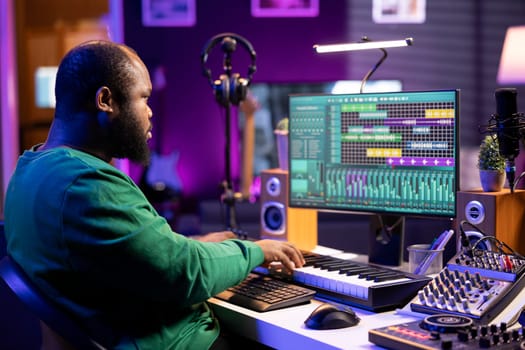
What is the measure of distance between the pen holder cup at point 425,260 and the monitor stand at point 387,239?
0.45 feet

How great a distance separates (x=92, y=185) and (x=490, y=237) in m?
0.99

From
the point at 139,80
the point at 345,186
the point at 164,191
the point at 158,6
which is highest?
the point at 158,6

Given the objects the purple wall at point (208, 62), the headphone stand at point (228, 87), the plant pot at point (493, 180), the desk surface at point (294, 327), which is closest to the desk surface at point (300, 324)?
the desk surface at point (294, 327)

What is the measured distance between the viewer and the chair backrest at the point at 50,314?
4.54 feet

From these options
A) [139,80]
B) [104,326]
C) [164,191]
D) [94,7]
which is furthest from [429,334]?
[94,7]

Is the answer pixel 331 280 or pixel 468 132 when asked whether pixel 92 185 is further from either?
pixel 468 132

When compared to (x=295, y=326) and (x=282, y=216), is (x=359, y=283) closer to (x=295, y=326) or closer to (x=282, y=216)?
(x=295, y=326)

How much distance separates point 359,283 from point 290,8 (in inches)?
169

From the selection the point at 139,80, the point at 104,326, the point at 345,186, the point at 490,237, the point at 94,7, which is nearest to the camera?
the point at 104,326

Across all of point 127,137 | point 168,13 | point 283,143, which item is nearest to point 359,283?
point 127,137

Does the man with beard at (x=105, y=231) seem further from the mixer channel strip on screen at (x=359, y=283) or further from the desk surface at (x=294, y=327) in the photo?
the mixer channel strip on screen at (x=359, y=283)

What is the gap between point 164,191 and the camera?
17.3 feet

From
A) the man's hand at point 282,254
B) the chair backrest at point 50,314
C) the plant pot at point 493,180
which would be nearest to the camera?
the chair backrest at point 50,314

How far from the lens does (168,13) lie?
18.3 ft
